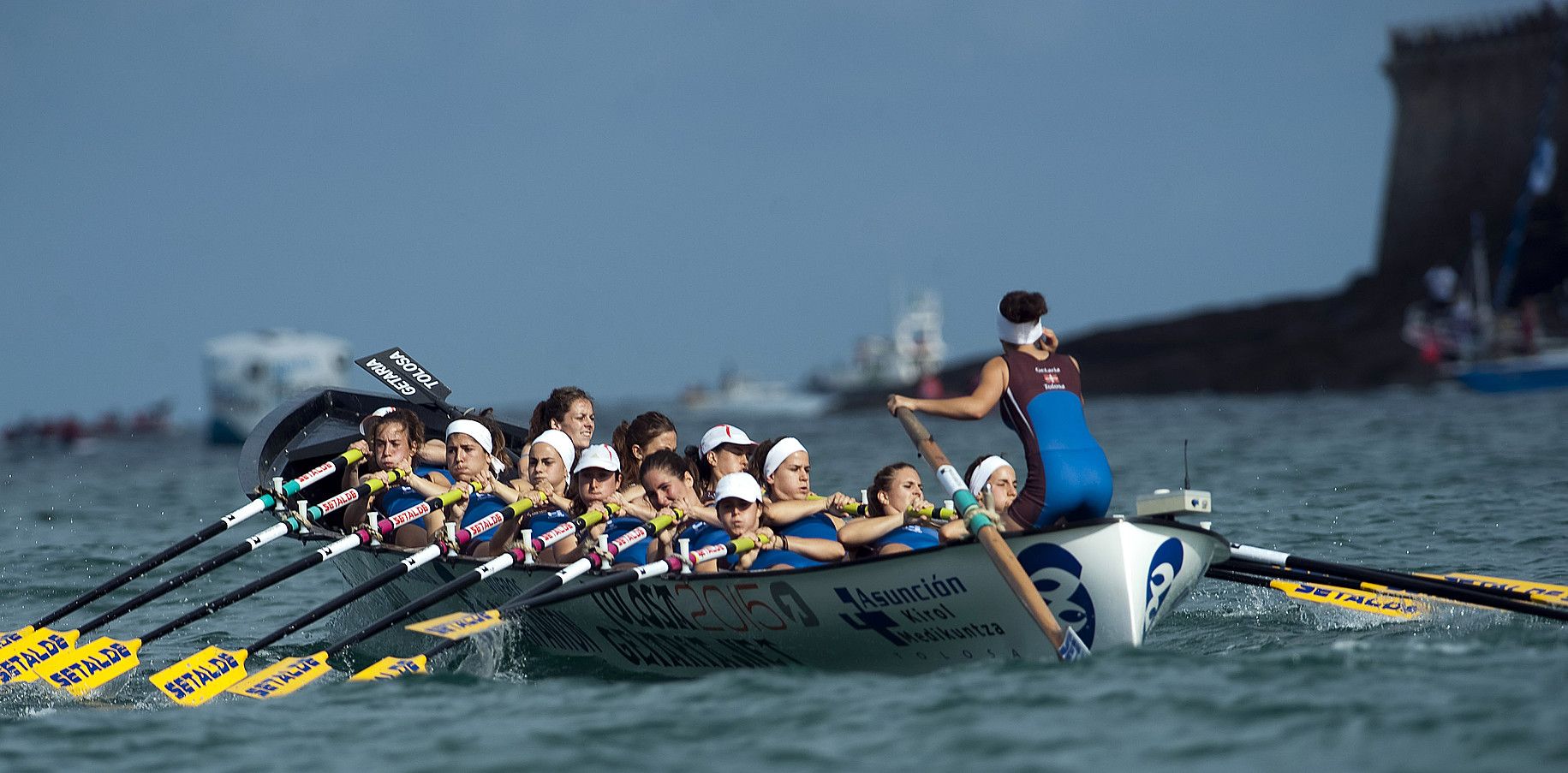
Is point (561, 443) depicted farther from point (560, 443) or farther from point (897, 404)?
point (897, 404)

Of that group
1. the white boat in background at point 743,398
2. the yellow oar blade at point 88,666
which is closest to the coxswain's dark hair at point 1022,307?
the yellow oar blade at point 88,666

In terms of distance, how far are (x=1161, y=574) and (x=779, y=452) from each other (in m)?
2.53

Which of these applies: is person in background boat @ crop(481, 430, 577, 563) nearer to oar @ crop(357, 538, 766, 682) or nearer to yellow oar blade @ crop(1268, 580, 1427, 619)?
oar @ crop(357, 538, 766, 682)

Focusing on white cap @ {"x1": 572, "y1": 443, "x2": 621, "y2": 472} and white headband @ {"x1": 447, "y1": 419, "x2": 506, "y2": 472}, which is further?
white headband @ {"x1": 447, "y1": 419, "x2": 506, "y2": 472}

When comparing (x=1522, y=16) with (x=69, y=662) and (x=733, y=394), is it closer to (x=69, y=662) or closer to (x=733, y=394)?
(x=69, y=662)

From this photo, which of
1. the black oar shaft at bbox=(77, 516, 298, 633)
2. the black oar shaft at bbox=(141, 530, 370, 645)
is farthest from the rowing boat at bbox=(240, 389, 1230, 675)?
the black oar shaft at bbox=(77, 516, 298, 633)

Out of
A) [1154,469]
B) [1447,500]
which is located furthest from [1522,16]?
[1447,500]

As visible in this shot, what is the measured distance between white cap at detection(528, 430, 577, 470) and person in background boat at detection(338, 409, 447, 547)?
3.18ft

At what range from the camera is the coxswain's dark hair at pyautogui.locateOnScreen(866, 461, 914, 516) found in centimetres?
945

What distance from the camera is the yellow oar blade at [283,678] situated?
8664mm

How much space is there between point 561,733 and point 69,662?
4072 millimetres

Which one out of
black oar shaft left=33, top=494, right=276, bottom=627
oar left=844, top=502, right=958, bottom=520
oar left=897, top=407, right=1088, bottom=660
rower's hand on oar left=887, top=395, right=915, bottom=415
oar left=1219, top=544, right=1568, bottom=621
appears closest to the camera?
oar left=897, top=407, right=1088, bottom=660

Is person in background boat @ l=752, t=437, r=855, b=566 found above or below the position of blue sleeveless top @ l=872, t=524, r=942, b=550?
above

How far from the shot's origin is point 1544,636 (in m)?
8.41
